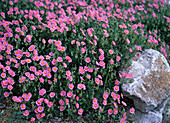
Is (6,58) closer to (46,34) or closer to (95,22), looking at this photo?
(46,34)

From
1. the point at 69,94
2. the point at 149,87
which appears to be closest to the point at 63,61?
the point at 69,94

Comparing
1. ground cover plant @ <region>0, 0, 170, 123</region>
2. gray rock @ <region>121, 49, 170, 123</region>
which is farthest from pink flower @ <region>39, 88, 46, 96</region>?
gray rock @ <region>121, 49, 170, 123</region>

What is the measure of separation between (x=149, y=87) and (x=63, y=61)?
1.47m

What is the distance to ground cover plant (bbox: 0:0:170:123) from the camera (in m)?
3.15

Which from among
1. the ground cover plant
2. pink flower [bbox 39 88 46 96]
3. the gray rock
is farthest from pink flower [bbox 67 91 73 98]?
the gray rock

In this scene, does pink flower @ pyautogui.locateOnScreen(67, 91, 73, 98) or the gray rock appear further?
the gray rock

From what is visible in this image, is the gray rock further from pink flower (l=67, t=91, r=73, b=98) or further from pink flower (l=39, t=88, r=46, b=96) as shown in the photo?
pink flower (l=39, t=88, r=46, b=96)

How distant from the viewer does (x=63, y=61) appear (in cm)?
338

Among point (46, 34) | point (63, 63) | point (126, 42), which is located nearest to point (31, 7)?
point (46, 34)

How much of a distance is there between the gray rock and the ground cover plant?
16 cm

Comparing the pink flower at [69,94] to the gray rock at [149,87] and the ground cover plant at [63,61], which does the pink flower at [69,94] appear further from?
the gray rock at [149,87]

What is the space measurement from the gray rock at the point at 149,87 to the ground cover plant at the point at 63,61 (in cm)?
16

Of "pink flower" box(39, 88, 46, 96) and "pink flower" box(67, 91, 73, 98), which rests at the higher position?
"pink flower" box(67, 91, 73, 98)

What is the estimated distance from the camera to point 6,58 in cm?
337
